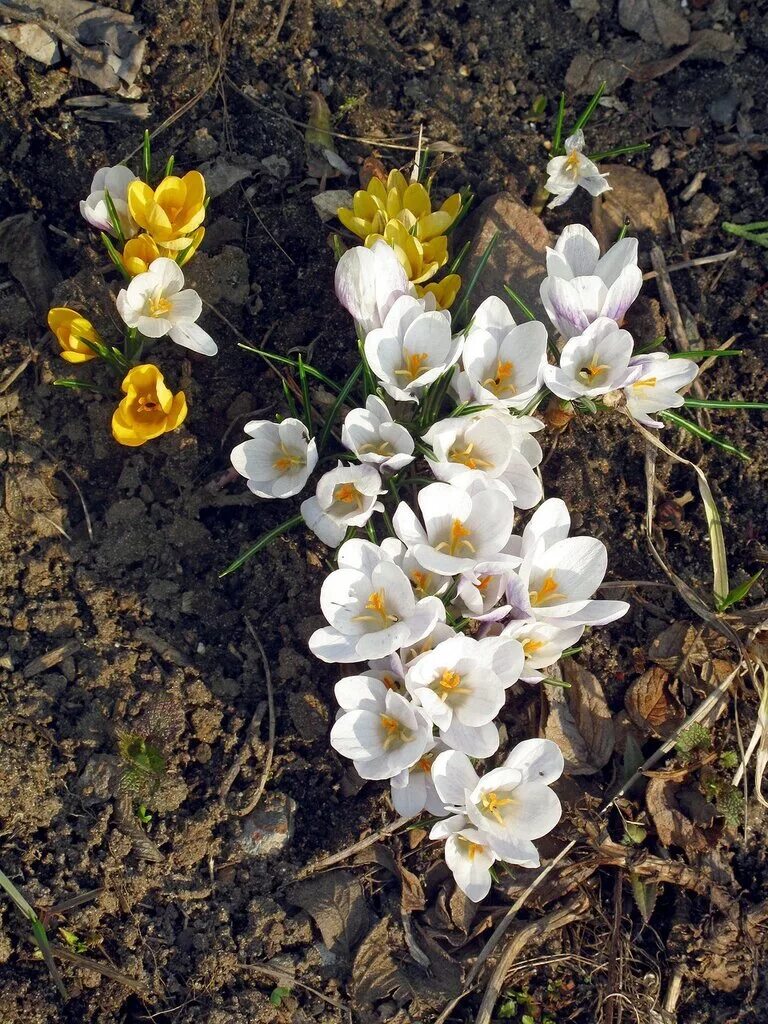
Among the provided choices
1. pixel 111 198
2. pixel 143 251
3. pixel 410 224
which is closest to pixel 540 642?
pixel 410 224

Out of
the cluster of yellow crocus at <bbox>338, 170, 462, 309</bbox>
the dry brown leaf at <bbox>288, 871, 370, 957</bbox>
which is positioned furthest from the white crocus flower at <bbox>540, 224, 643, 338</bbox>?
the dry brown leaf at <bbox>288, 871, 370, 957</bbox>

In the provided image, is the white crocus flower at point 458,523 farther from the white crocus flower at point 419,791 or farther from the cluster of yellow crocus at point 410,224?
the cluster of yellow crocus at point 410,224

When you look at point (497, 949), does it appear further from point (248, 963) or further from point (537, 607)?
point (537, 607)

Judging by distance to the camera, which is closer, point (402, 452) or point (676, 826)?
point (402, 452)

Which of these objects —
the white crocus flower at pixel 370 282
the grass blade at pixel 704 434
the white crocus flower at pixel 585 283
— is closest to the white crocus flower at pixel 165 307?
the white crocus flower at pixel 370 282

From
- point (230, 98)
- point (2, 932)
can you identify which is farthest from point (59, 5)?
point (2, 932)

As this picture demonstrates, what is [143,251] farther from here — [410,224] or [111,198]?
[410,224]

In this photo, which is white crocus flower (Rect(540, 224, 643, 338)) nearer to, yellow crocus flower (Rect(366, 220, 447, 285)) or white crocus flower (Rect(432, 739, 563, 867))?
yellow crocus flower (Rect(366, 220, 447, 285))
